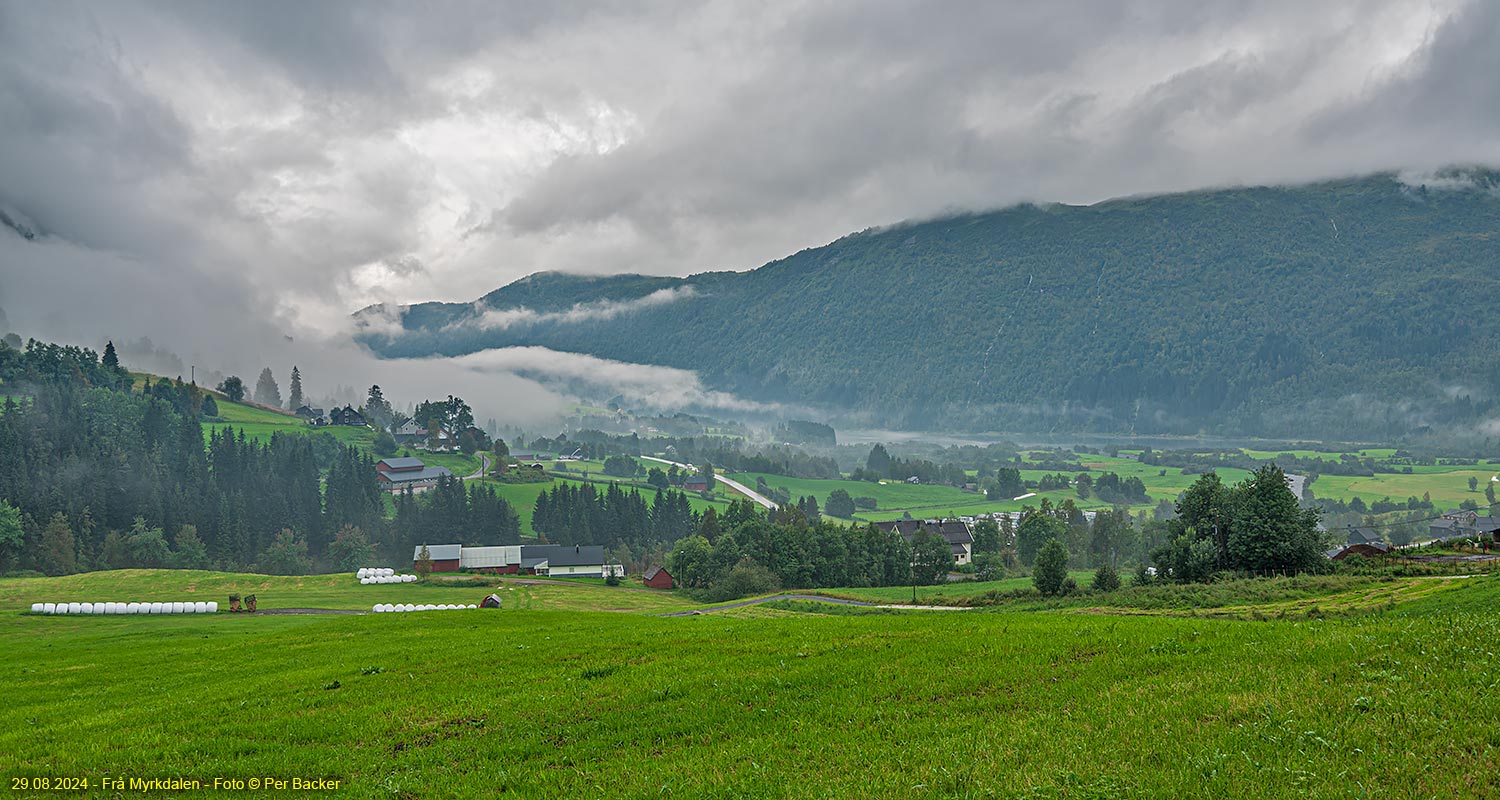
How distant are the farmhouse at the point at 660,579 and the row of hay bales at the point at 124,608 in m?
71.6

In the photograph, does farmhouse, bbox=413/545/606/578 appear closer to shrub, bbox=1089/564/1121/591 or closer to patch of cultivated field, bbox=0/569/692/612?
patch of cultivated field, bbox=0/569/692/612

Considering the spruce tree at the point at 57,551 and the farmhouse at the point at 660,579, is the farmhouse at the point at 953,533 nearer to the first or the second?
the farmhouse at the point at 660,579

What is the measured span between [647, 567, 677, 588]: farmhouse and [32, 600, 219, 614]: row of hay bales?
7157cm

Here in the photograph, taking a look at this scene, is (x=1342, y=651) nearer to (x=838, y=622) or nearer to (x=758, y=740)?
(x=758, y=740)

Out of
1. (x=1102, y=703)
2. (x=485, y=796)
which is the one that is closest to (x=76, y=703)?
A: (x=485, y=796)

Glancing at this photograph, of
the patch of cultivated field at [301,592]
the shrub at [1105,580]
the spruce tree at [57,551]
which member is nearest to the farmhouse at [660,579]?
the patch of cultivated field at [301,592]

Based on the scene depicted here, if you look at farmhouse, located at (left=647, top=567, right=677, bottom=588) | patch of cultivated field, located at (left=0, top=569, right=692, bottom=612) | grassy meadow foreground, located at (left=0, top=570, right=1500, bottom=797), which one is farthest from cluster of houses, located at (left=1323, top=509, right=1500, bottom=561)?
farmhouse, located at (left=647, top=567, right=677, bottom=588)

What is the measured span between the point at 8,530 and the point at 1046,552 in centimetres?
17511

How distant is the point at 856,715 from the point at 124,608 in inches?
4368

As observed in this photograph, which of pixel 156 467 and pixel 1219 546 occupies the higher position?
pixel 156 467

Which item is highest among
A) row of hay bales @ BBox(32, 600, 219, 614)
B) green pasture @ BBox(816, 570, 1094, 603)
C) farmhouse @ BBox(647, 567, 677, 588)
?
row of hay bales @ BBox(32, 600, 219, 614)

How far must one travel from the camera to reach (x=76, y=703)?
79.9 feet

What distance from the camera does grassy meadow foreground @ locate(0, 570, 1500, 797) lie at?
12.1 meters

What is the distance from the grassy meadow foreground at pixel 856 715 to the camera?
12117 millimetres
